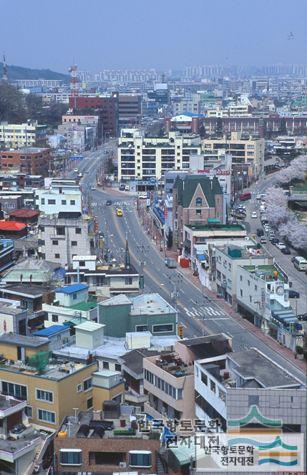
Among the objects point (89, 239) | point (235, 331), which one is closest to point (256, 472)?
point (235, 331)

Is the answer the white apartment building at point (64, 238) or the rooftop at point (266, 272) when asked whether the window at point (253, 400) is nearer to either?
the rooftop at point (266, 272)

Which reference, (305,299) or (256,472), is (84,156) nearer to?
(305,299)

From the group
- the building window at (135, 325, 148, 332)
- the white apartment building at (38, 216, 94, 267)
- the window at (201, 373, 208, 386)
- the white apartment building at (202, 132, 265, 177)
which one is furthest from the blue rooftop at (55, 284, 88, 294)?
the white apartment building at (202, 132, 265, 177)

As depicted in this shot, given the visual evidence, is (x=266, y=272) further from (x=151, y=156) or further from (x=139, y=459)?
(x=151, y=156)

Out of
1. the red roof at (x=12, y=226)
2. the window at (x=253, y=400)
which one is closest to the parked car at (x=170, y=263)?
the red roof at (x=12, y=226)

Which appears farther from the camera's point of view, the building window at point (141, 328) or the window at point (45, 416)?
the building window at point (141, 328)

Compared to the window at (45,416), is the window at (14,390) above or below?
above
